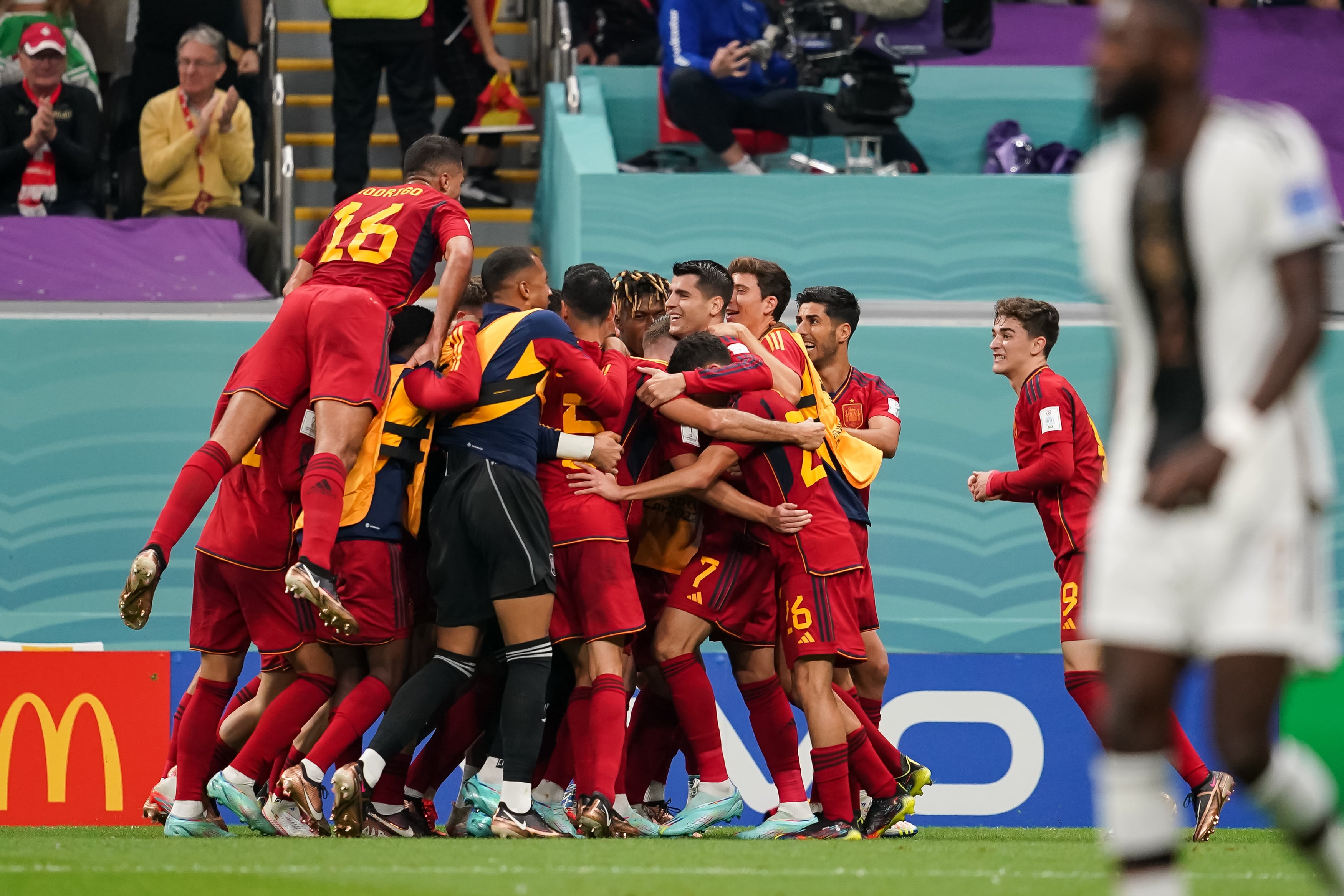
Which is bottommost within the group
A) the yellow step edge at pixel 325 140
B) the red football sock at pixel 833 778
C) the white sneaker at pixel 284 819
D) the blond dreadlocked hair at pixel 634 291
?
the white sneaker at pixel 284 819

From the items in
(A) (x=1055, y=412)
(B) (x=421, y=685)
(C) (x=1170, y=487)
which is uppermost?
(C) (x=1170, y=487)

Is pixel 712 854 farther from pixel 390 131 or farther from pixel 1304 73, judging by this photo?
pixel 1304 73

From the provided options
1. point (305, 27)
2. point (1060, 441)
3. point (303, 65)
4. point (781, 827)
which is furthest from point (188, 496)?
point (305, 27)

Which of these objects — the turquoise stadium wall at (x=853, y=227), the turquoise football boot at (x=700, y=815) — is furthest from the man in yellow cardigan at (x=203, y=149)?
the turquoise football boot at (x=700, y=815)

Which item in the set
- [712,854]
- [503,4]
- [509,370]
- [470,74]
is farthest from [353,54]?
[712,854]

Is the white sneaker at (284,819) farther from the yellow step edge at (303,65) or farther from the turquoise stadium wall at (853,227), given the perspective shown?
the yellow step edge at (303,65)

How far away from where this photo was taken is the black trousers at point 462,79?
1175cm

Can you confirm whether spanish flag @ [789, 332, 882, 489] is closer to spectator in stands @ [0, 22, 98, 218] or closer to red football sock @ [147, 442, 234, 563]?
red football sock @ [147, 442, 234, 563]

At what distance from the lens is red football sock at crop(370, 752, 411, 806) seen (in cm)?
618

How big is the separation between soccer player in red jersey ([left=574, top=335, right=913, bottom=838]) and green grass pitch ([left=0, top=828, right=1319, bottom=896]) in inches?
15.6

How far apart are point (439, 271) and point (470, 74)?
150cm

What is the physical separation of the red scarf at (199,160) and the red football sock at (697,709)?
6009 mm

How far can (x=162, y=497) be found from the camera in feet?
32.2

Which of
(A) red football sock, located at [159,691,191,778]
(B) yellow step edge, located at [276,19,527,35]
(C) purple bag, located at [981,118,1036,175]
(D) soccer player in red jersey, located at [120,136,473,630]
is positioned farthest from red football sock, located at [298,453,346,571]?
(B) yellow step edge, located at [276,19,527,35]
